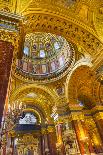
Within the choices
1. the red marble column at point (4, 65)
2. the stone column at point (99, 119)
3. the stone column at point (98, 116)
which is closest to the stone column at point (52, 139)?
the stone column at point (99, 119)

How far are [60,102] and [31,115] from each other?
4.29 metres

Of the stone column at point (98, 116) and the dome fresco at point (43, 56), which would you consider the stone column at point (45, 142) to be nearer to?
the stone column at point (98, 116)

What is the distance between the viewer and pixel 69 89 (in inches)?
536

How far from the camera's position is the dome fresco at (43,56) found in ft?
50.2

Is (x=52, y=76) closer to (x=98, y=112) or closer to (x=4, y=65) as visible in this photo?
(x=98, y=112)

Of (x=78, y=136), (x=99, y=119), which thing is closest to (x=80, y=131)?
(x=78, y=136)

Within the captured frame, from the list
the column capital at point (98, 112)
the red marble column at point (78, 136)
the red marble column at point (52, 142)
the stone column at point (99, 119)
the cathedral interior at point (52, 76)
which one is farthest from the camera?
the red marble column at point (52, 142)

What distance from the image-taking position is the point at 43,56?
16.9 m

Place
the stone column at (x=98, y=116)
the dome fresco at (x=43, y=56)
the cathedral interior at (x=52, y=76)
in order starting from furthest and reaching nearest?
the dome fresco at (x=43, y=56)
the stone column at (x=98, y=116)
the cathedral interior at (x=52, y=76)

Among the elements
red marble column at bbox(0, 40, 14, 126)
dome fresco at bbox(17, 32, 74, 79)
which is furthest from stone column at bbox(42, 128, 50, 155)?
red marble column at bbox(0, 40, 14, 126)

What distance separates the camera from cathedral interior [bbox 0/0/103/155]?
6.36 m

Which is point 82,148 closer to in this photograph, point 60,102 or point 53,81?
point 60,102

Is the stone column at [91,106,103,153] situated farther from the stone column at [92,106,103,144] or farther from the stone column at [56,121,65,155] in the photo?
the stone column at [56,121,65,155]

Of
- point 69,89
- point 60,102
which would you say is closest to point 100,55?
point 69,89
